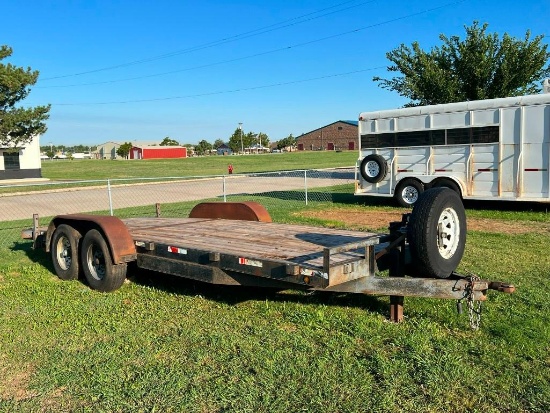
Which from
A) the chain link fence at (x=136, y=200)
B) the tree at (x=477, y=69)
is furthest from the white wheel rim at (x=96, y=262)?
the tree at (x=477, y=69)

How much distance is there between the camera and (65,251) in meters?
6.99

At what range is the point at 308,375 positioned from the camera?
12.4 feet

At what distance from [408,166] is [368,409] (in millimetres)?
11985

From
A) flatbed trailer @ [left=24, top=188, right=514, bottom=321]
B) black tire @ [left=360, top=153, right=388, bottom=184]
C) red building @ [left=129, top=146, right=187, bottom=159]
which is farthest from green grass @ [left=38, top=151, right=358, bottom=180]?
red building @ [left=129, top=146, right=187, bottom=159]

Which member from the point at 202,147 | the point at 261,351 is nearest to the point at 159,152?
the point at 202,147

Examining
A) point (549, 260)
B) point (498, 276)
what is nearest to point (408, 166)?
point (549, 260)

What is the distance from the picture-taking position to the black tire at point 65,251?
661 centimetres

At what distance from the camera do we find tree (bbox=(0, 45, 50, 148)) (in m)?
26.0

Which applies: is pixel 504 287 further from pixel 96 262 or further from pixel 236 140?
pixel 236 140

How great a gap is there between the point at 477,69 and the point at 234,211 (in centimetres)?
1870

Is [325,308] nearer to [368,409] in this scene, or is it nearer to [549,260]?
[368,409]

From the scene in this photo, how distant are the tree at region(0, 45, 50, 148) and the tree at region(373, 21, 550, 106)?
19.1m

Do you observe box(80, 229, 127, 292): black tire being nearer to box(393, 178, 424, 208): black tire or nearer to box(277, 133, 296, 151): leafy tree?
box(393, 178, 424, 208): black tire

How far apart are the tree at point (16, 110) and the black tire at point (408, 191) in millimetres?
20489
